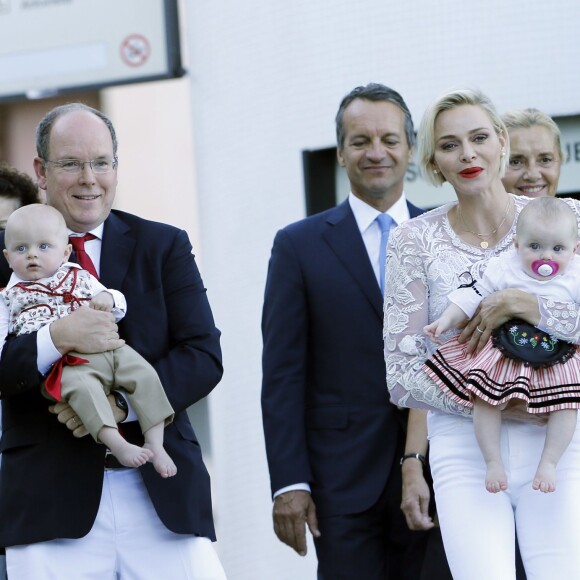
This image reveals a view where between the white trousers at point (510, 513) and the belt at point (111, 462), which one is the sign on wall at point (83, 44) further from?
the white trousers at point (510, 513)

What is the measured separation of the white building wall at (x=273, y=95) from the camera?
6531mm

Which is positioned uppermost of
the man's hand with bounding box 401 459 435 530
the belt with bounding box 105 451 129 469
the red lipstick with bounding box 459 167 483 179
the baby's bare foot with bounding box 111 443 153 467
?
the red lipstick with bounding box 459 167 483 179

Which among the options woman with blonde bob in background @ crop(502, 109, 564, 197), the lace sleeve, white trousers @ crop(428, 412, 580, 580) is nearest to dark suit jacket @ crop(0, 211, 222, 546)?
the lace sleeve

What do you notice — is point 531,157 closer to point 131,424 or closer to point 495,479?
point 495,479

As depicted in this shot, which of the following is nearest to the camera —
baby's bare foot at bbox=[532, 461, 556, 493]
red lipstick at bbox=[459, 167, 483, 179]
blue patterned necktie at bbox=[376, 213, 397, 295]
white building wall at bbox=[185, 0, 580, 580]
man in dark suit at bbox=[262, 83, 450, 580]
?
baby's bare foot at bbox=[532, 461, 556, 493]

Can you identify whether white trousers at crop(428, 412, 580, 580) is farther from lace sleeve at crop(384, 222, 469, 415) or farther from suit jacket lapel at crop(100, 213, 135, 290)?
suit jacket lapel at crop(100, 213, 135, 290)

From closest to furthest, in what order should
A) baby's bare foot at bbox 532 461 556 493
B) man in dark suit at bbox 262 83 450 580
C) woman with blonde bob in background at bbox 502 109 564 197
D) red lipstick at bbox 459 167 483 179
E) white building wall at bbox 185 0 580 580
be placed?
1. baby's bare foot at bbox 532 461 556 493
2. red lipstick at bbox 459 167 483 179
3. man in dark suit at bbox 262 83 450 580
4. woman with blonde bob in background at bbox 502 109 564 197
5. white building wall at bbox 185 0 580 580

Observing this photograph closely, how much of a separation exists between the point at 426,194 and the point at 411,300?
239 centimetres

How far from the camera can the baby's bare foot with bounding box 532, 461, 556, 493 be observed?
12.7ft

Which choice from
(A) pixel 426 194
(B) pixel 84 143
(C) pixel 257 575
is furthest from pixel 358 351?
(C) pixel 257 575

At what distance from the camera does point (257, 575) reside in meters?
7.15

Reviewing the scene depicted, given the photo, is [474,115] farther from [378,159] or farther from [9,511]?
[9,511]

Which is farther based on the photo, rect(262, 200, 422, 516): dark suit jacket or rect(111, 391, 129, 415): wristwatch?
rect(262, 200, 422, 516): dark suit jacket

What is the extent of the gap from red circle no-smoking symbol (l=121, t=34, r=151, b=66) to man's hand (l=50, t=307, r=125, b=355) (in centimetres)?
323
